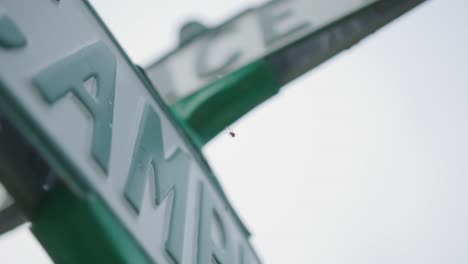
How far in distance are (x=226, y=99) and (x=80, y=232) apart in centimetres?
173

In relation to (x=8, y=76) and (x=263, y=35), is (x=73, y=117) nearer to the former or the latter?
(x=8, y=76)

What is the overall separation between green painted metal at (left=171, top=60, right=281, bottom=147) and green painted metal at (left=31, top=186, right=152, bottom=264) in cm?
151

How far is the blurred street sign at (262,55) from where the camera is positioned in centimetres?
316

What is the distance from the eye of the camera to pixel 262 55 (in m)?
3.20

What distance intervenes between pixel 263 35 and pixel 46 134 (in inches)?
80.0

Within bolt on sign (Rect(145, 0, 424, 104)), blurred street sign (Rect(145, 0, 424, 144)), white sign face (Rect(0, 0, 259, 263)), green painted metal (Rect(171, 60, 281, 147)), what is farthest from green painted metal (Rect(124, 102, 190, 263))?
bolt on sign (Rect(145, 0, 424, 104))

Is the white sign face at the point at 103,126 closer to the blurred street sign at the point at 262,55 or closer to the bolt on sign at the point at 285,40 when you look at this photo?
the blurred street sign at the point at 262,55

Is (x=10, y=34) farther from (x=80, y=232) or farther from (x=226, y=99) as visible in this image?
(x=226, y=99)

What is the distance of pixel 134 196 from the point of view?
1.72 meters

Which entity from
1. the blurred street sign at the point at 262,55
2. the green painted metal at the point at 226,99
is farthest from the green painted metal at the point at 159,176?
the blurred street sign at the point at 262,55

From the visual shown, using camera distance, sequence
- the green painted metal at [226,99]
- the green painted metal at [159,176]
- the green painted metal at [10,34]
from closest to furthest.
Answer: the green painted metal at [10,34] → the green painted metal at [159,176] → the green painted metal at [226,99]

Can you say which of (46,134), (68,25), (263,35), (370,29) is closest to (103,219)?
(46,134)

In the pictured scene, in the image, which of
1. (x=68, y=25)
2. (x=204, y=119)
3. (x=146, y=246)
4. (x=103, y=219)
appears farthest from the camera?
(x=204, y=119)

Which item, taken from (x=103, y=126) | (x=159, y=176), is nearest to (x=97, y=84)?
(x=103, y=126)
